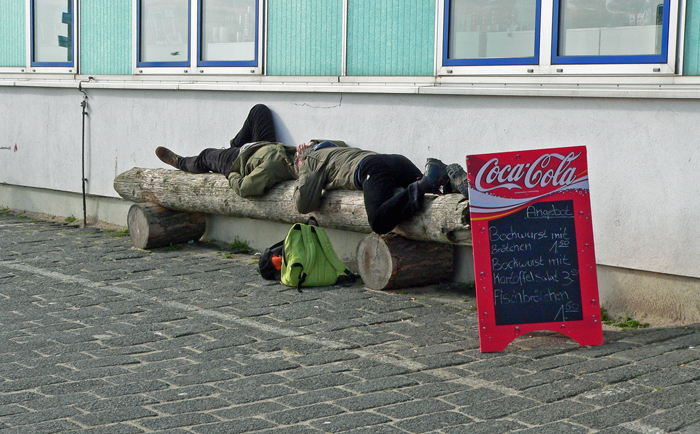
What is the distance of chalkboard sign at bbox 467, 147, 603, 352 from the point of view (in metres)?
5.75

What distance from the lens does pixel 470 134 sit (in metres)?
7.51

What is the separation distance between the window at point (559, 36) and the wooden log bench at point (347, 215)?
1341 millimetres

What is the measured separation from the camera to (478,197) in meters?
5.77

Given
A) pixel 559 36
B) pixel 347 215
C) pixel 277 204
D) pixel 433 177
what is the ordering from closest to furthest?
pixel 559 36 → pixel 433 177 → pixel 347 215 → pixel 277 204

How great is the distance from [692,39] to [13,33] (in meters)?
9.86

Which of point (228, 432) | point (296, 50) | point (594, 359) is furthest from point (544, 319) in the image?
point (296, 50)

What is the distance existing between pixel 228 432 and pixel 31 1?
390 inches

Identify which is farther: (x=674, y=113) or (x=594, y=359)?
(x=674, y=113)

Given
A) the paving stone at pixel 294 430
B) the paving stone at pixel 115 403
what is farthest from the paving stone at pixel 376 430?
the paving stone at pixel 115 403

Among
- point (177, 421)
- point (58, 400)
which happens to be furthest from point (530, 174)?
point (58, 400)

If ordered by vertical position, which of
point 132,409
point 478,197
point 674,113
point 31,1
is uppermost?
point 31,1

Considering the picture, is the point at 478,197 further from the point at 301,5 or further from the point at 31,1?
the point at 31,1

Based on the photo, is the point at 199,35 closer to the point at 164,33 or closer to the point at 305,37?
the point at 164,33

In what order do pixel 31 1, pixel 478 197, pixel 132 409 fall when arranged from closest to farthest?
pixel 132 409 → pixel 478 197 → pixel 31 1
